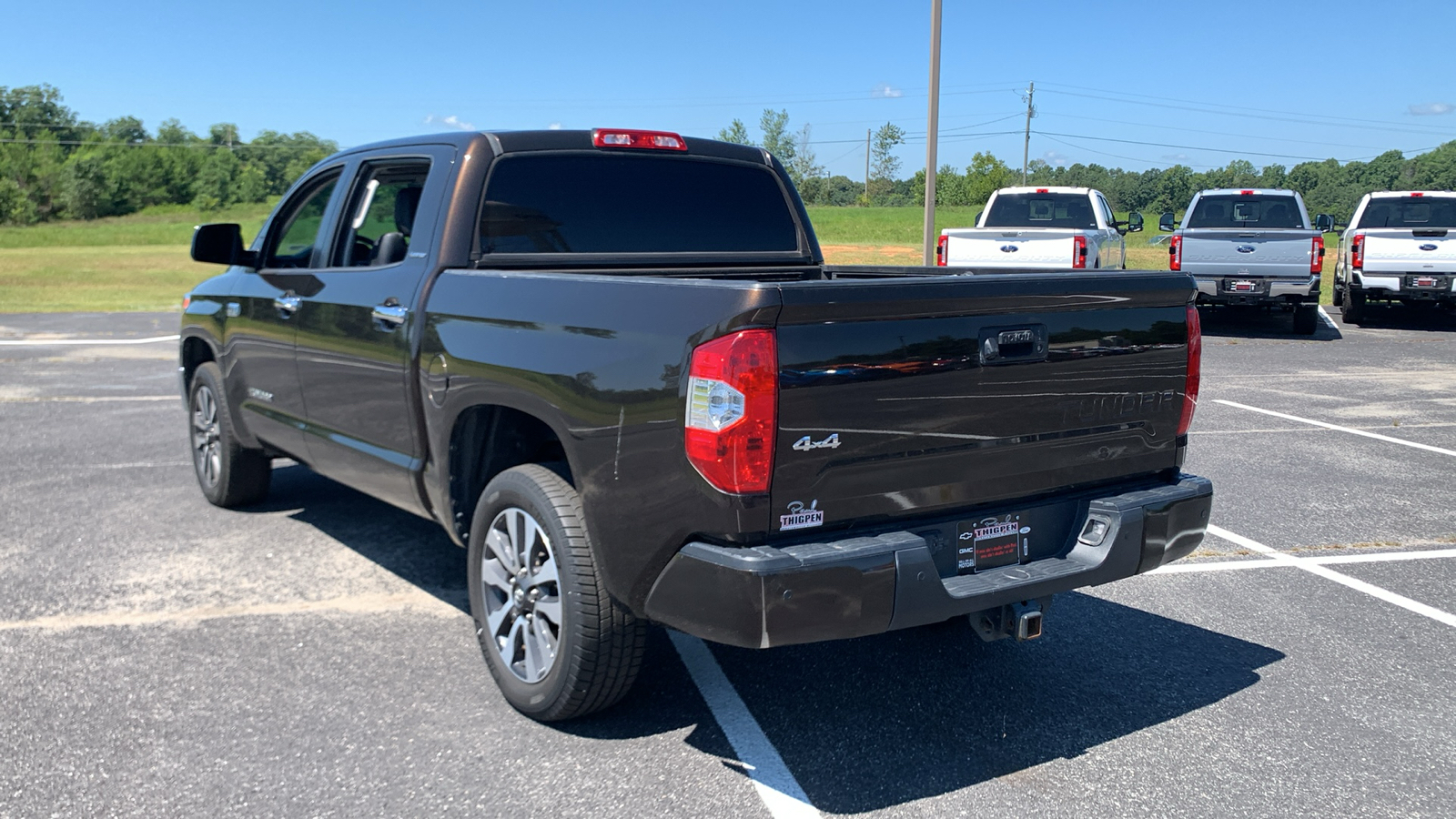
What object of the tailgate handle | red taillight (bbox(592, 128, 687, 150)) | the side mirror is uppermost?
red taillight (bbox(592, 128, 687, 150))

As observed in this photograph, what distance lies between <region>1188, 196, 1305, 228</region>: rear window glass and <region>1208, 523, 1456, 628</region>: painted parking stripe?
13099mm

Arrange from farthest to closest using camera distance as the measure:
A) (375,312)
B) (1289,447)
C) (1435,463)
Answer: (1289,447) < (1435,463) < (375,312)

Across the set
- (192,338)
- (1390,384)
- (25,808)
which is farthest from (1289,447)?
(25,808)

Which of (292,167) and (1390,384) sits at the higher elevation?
(292,167)

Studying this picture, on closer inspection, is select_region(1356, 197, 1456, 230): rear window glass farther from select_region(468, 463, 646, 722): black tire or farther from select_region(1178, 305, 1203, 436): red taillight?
select_region(468, 463, 646, 722): black tire

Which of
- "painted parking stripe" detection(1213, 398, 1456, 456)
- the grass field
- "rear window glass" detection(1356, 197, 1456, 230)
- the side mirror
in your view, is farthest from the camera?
the grass field

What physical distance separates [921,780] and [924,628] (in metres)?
1.32

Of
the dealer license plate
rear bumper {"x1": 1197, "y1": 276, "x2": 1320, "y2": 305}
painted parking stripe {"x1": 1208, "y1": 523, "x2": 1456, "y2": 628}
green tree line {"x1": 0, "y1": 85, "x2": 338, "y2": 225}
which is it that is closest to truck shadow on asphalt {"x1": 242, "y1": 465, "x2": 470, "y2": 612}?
the dealer license plate

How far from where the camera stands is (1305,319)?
1664 cm

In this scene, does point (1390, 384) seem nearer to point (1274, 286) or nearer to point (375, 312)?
point (1274, 286)

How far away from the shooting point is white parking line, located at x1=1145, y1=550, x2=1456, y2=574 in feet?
17.7

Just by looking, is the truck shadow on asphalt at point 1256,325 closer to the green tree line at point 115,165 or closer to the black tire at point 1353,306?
the black tire at point 1353,306

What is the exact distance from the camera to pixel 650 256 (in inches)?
185

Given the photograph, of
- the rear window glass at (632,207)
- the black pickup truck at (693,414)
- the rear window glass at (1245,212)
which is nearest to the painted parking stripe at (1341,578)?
the black pickup truck at (693,414)
